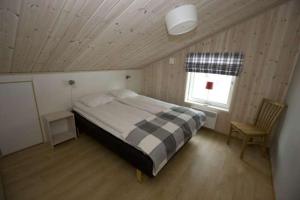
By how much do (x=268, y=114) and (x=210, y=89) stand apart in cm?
107

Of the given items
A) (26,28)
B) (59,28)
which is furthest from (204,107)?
(26,28)

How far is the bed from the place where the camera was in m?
1.67

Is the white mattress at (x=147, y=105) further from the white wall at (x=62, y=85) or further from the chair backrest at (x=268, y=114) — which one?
the chair backrest at (x=268, y=114)

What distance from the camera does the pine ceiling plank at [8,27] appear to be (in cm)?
106

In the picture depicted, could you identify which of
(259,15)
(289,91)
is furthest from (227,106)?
(259,15)

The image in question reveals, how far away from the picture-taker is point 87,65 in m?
2.61

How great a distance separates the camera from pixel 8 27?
124 cm

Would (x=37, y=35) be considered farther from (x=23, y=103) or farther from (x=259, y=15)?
→ (x=259, y=15)

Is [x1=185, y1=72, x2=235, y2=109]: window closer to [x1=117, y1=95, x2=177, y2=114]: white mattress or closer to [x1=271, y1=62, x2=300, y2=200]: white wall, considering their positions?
[x1=117, y1=95, x2=177, y2=114]: white mattress

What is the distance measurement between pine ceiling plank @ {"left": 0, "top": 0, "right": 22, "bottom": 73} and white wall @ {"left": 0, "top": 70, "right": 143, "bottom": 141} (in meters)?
0.55

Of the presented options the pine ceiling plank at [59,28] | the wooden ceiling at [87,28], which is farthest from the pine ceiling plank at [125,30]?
the pine ceiling plank at [59,28]

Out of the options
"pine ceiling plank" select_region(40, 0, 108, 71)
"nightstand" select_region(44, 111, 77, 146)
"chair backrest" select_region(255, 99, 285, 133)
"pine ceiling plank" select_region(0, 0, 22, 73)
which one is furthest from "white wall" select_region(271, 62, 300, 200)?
"nightstand" select_region(44, 111, 77, 146)

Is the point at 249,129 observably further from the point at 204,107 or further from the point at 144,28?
the point at 144,28

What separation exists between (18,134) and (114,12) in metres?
2.38
